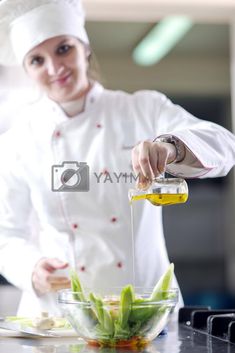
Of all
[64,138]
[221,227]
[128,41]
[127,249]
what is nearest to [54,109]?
[64,138]

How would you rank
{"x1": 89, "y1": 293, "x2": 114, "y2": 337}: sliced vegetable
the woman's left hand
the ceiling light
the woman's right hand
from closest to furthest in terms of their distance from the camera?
{"x1": 89, "y1": 293, "x2": 114, "y2": 337}: sliced vegetable → the woman's left hand → the woman's right hand → the ceiling light

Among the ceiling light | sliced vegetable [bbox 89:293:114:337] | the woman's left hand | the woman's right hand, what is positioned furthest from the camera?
the ceiling light

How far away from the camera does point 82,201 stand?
5.19 ft

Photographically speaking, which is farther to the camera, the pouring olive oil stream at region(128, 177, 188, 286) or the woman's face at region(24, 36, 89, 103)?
the woman's face at region(24, 36, 89, 103)

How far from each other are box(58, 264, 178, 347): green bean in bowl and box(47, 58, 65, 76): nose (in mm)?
667

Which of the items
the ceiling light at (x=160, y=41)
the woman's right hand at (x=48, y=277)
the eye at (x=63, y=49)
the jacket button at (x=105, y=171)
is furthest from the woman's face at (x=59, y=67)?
the ceiling light at (x=160, y=41)

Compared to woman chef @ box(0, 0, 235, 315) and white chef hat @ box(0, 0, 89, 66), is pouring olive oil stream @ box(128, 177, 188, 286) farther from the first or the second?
white chef hat @ box(0, 0, 89, 66)

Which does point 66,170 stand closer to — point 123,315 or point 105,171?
point 105,171

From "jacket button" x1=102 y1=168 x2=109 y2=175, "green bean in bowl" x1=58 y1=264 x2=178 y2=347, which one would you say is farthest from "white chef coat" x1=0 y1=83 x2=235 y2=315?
"green bean in bowl" x1=58 y1=264 x2=178 y2=347

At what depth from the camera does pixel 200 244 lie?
555 centimetres

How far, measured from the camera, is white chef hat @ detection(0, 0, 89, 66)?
1.57 meters

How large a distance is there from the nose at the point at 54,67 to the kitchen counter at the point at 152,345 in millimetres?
661

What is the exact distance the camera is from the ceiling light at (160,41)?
12.0 feet

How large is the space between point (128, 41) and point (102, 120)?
248 centimetres
